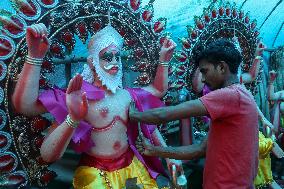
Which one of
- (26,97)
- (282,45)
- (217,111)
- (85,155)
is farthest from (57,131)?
(282,45)

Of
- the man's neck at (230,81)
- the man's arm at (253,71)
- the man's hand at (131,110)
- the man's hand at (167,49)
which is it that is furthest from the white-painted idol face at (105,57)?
the man's arm at (253,71)

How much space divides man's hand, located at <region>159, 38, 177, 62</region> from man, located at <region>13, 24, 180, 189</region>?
1.00 ft

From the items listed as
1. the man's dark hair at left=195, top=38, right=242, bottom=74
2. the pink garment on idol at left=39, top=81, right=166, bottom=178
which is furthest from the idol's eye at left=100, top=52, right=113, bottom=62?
the man's dark hair at left=195, top=38, right=242, bottom=74

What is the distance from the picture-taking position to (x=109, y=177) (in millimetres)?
2406

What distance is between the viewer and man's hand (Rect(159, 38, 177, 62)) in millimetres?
2775

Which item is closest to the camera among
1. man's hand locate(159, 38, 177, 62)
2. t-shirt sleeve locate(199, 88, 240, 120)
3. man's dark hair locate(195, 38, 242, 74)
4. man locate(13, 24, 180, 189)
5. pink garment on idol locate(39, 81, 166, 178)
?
t-shirt sleeve locate(199, 88, 240, 120)

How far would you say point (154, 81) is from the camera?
2.87m

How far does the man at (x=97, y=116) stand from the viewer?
2156 mm

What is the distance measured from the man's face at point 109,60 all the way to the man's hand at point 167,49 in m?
0.41

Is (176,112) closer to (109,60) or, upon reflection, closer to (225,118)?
(225,118)

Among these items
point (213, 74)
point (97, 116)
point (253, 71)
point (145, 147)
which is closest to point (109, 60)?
point (97, 116)

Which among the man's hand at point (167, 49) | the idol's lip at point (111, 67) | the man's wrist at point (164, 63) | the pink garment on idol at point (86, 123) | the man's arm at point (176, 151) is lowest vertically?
the man's arm at point (176, 151)

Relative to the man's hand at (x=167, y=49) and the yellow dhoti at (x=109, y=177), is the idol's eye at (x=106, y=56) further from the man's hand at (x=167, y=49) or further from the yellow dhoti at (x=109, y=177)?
the yellow dhoti at (x=109, y=177)

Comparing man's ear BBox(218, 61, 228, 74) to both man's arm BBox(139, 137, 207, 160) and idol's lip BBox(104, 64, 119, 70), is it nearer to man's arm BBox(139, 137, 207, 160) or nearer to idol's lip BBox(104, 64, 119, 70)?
man's arm BBox(139, 137, 207, 160)
